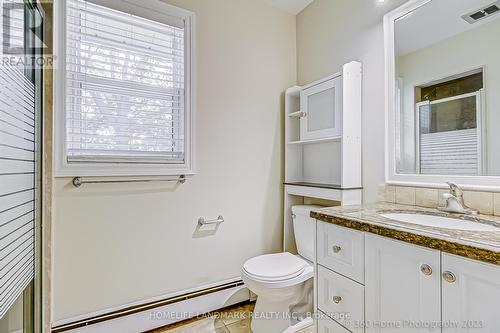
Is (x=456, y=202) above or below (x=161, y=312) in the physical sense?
above

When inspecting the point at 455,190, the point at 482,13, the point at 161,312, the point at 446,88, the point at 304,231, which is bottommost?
the point at 161,312

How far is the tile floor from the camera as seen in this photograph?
1678 mm

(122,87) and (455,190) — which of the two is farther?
(122,87)

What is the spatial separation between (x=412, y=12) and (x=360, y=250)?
1.43 m

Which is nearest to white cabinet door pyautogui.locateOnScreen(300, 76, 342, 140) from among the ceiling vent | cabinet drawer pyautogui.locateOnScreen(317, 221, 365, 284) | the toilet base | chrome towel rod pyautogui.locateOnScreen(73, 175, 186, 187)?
the ceiling vent

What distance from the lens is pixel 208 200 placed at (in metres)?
1.89

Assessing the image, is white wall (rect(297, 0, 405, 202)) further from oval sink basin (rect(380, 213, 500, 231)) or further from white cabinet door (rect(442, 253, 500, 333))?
white cabinet door (rect(442, 253, 500, 333))

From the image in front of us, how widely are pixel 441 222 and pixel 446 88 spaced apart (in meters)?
0.71

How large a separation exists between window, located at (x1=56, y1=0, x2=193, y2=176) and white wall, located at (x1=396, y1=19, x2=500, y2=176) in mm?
1420

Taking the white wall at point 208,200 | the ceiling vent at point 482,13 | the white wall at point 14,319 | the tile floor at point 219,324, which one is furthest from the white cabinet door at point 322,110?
the white wall at point 14,319

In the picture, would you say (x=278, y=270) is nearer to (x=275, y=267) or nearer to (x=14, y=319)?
(x=275, y=267)

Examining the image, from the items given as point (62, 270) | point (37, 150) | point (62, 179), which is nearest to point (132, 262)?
point (62, 270)

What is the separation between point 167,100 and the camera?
1.76m

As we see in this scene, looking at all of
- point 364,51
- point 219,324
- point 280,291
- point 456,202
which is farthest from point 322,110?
point 219,324
